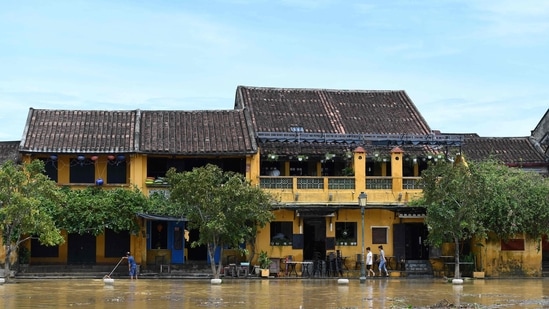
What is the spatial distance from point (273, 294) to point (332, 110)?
18.3 meters

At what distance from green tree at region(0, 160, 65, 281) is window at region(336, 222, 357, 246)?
40.3 ft

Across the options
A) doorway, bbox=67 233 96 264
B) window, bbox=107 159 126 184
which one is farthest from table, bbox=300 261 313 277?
doorway, bbox=67 233 96 264

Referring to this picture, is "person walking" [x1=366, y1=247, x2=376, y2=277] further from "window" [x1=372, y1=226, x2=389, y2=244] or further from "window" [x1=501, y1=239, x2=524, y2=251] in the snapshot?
"window" [x1=501, y1=239, x2=524, y2=251]

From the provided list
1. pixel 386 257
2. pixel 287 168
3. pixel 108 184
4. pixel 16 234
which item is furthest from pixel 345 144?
pixel 16 234

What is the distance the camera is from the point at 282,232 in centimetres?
3859

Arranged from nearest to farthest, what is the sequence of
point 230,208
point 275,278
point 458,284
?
point 458,284 → point 230,208 → point 275,278

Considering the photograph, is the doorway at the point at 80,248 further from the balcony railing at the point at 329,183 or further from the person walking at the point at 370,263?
the person walking at the point at 370,263

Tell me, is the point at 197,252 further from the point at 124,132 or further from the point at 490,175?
the point at 490,175

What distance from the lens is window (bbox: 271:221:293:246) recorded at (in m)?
38.4

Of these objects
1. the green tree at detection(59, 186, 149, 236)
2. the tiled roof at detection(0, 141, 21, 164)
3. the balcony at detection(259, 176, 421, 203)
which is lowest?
the green tree at detection(59, 186, 149, 236)

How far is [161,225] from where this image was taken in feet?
Answer: 127

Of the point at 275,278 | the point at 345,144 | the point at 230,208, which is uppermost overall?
the point at 345,144

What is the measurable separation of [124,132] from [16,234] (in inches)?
282

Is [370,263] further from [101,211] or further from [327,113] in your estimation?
[101,211]
